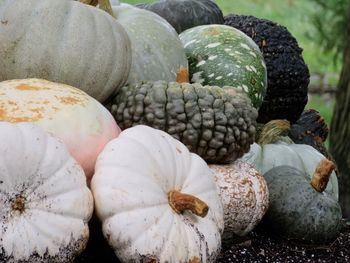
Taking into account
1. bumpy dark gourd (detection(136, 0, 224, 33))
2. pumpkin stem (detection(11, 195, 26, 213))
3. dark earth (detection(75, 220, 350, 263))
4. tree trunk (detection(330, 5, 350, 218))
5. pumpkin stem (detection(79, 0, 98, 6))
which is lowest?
tree trunk (detection(330, 5, 350, 218))

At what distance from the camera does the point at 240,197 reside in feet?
7.86

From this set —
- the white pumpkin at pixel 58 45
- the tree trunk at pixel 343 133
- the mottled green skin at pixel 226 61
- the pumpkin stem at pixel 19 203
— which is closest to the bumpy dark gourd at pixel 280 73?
the mottled green skin at pixel 226 61

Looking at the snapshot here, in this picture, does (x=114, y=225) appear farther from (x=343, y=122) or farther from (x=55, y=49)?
(x=343, y=122)

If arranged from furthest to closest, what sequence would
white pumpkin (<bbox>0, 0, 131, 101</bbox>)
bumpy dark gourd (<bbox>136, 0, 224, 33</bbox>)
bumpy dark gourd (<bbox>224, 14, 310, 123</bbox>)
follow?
bumpy dark gourd (<bbox>136, 0, 224, 33</bbox>), bumpy dark gourd (<bbox>224, 14, 310, 123</bbox>), white pumpkin (<bbox>0, 0, 131, 101</bbox>)

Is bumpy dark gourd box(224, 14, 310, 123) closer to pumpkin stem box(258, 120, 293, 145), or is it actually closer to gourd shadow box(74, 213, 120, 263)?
pumpkin stem box(258, 120, 293, 145)

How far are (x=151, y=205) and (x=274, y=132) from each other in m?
1.45

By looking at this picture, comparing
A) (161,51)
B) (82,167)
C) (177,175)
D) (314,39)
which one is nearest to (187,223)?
(177,175)

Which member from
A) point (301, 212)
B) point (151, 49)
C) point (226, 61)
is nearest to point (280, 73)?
point (226, 61)

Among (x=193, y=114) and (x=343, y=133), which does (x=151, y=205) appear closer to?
(x=193, y=114)

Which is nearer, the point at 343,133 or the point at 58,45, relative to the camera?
the point at 58,45

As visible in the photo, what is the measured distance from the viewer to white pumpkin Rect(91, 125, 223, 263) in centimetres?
189

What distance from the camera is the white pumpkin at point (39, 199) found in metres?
1.72

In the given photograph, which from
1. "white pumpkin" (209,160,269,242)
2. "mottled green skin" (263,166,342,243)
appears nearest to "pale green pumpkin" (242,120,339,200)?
"mottled green skin" (263,166,342,243)

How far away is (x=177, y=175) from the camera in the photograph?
6.74 ft
